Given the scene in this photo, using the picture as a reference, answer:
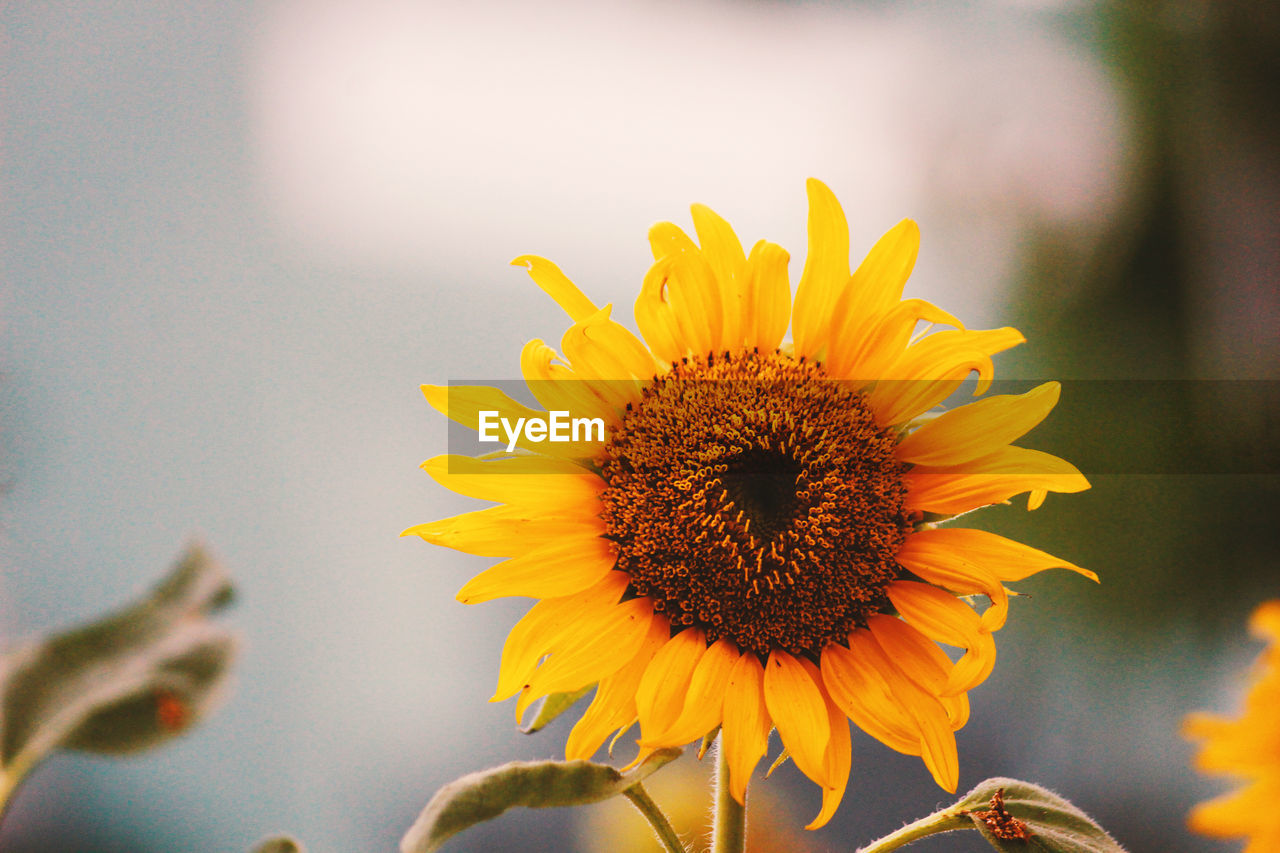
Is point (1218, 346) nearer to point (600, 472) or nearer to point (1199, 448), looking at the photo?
point (1199, 448)

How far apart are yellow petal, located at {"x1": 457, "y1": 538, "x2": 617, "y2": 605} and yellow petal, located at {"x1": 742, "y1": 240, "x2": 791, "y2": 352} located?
0.37ft

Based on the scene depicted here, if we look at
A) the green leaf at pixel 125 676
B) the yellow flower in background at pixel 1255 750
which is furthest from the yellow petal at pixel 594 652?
the green leaf at pixel 125 676

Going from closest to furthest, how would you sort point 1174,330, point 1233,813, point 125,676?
point 1233,813 → point 125,676 → point 1174,330

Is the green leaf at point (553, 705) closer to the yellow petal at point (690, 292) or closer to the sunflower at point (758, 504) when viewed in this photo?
the sunflower at point (758, 504)

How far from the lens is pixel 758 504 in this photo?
0.32 m

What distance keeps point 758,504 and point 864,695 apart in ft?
0.28

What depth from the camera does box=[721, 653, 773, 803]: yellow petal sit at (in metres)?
0.29

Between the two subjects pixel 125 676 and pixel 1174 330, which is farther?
pixel 1174 330

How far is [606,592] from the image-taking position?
1.06ft

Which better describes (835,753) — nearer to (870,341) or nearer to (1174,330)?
(870,341)

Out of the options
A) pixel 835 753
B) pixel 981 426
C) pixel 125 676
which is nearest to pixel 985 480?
pixel 981 426

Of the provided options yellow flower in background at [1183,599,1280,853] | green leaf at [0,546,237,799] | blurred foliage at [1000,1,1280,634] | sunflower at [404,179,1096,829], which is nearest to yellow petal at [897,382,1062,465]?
sunflower at [404,179,1096,829]

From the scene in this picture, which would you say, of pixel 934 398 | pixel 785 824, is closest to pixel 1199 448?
pixel 785 824

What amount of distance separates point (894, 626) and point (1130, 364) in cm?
151
